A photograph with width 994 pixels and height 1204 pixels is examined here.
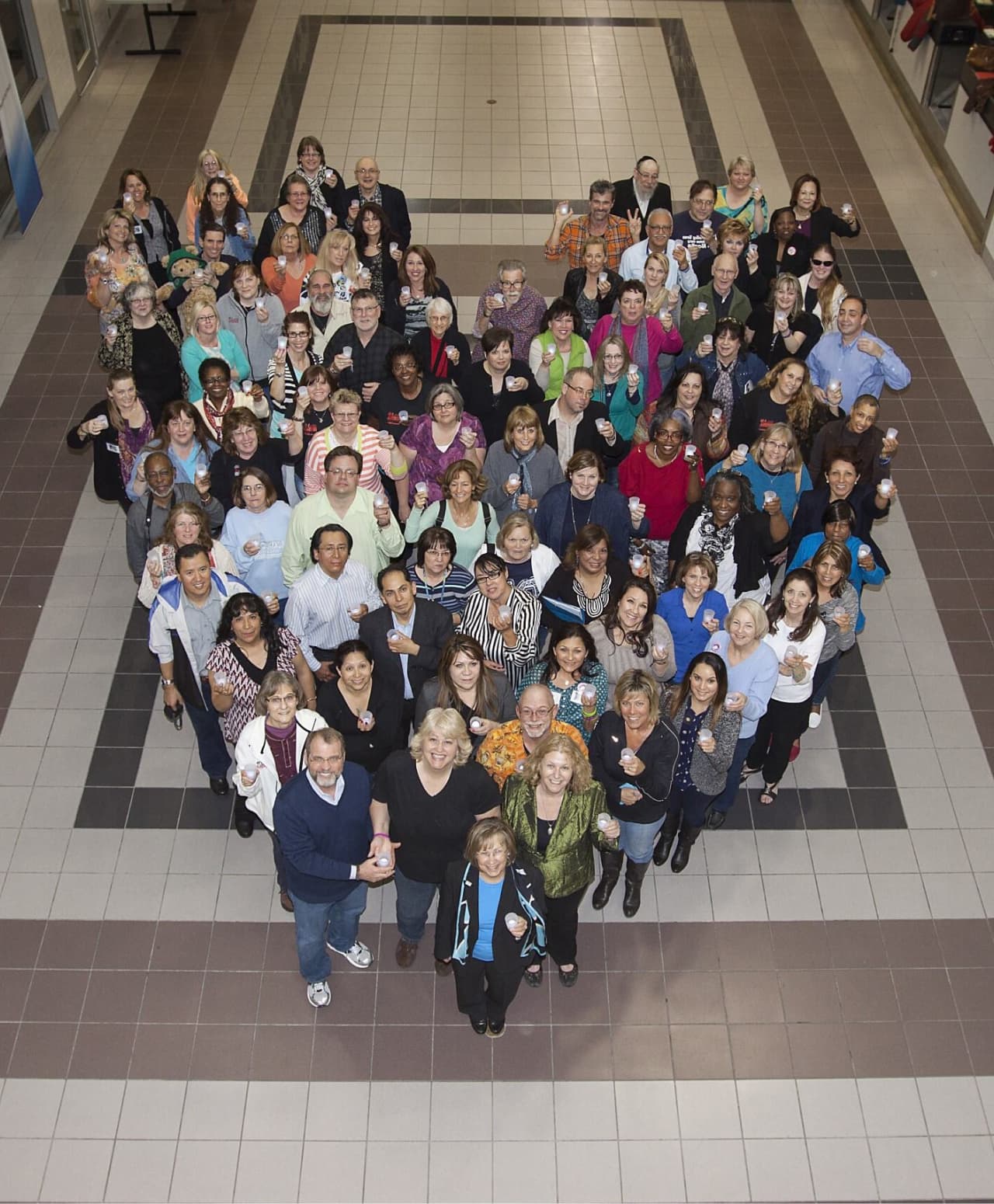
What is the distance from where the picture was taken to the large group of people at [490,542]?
506cm

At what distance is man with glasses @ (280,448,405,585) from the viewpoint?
5.90 meters

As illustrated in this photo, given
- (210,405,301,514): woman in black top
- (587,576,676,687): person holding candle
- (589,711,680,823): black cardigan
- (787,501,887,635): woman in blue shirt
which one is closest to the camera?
(589,711,680,823): black cardigan

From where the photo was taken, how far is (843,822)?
638 cm

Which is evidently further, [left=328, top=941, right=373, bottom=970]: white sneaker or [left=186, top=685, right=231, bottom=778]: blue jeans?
[left=186, top=685, right=231, bottom=778]: blue jeans

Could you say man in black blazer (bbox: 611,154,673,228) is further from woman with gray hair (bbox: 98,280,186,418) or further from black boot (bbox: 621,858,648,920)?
black boot (bbox: 621,858,648,920)

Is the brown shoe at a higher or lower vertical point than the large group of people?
lower

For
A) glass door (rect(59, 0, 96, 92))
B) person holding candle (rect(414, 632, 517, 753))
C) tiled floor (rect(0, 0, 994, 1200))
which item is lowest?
tiled floor (rect(0, 0, 994, 1200))

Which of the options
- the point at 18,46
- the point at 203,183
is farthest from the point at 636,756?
the point at 18,46

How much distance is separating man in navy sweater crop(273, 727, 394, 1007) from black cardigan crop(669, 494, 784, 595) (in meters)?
2.04

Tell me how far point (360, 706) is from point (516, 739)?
0.75 metres

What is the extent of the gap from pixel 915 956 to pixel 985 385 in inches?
200

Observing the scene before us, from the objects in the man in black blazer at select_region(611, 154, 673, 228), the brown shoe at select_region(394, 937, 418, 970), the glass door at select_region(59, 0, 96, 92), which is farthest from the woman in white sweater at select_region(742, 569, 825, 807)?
the glass door at select_region(59, 0, 96, 92)

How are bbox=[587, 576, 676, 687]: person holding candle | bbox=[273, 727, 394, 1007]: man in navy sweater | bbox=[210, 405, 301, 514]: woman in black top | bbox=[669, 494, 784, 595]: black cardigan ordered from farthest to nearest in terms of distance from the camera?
1. bbox=[210, 405, 301, 514]: woman in black top
2. bbox=[669, 494, 784, 595]: black cardigan
3. bbox=[587, 576, 676, 687]: person holding candle
4. bbox=[273, 727, 394, 1007]: man in navy sweater

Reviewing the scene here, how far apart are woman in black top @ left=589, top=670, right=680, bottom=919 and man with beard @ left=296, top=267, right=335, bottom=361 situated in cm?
318
